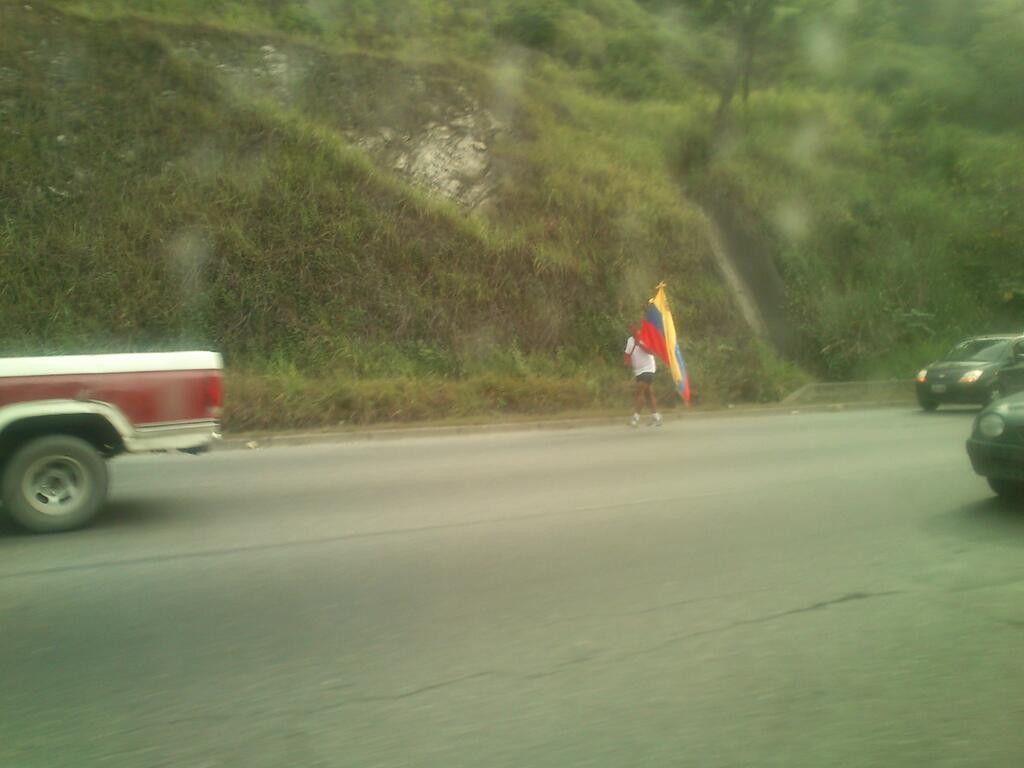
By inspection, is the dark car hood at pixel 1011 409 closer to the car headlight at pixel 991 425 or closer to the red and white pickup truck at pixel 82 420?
the car headlight at pixel 991 425

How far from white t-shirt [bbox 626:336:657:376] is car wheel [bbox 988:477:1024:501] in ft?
27.4

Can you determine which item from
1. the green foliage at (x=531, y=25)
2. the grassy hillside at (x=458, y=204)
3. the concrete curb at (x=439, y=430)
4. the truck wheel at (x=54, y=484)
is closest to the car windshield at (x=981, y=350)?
the concrete curb at (x=439, y=430)

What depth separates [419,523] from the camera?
8977 mm

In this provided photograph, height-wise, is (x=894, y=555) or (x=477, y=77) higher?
(x=477, y=77)

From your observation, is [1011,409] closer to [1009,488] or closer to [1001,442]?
[1001,442]

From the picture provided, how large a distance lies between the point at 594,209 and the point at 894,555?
1685 centimetres

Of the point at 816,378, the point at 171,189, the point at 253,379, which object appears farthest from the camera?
the point at 816,378

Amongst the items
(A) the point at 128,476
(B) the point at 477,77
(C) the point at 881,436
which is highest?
(B) the point at 477,77

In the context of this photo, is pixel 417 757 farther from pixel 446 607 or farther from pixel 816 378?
pixel 816 378

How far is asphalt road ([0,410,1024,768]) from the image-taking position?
445cm

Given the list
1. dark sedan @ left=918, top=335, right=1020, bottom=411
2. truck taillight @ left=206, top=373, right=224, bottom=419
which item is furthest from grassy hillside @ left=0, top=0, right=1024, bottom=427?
truck taillight @ left=206, top=373, right=224, bottom=419

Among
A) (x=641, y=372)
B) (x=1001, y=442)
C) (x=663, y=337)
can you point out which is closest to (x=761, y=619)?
(x=1001, y=442)

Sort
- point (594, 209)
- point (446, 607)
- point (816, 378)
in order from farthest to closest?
point (816, 378) → point (594, 209) → point (446, 607)

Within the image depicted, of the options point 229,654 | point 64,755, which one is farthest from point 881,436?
point 64,755
